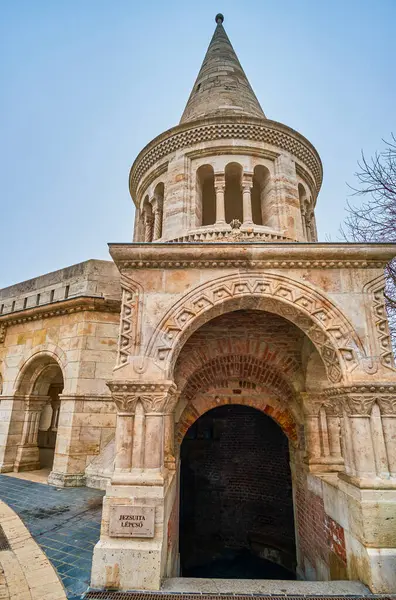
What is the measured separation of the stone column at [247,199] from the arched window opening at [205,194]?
0.99m

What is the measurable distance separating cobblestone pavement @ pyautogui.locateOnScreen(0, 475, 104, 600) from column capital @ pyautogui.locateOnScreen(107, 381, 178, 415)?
189 centimetres

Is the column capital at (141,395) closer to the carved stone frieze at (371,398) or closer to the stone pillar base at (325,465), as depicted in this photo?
the carved stone frieze at (371,398)

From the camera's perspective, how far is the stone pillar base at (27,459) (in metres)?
9.15

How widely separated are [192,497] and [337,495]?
7.60m

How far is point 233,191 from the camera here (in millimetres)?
10219

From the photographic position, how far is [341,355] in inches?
165

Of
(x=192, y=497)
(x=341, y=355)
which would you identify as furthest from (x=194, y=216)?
(x=192, y=497)

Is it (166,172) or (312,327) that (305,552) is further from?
(166,172)

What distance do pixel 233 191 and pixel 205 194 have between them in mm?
868

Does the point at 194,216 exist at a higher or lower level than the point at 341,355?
higher

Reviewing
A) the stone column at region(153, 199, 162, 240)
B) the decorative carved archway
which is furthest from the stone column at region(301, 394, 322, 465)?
the stone column at region(153, 199, 162, 240)

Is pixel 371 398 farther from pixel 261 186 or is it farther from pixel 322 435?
pixel 261 186

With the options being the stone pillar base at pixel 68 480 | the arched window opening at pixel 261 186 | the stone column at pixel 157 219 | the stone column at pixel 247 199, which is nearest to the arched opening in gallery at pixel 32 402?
the stone pillar base at pixel 68 480

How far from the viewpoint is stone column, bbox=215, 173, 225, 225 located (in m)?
8.02
